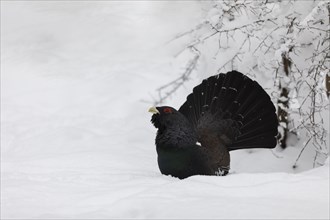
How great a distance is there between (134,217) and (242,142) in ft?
8.64

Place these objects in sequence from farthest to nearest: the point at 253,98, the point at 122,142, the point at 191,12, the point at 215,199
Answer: the point at 191,12, the point at 122,142, the point at 253,98, the point at 215,199

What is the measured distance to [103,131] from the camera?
23.9ft

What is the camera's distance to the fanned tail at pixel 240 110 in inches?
193

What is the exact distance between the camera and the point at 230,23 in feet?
19.6

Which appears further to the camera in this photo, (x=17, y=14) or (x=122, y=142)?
(x=17, y=14)

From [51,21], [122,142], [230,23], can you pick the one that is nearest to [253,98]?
[230,23]

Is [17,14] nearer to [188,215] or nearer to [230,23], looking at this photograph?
[230,23]

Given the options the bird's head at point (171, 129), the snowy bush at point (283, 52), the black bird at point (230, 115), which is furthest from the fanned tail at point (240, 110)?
the bird's head at point (171, 129)

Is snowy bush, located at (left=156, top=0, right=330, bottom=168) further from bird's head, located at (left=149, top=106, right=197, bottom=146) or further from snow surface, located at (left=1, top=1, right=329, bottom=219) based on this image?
bird's head, located at (left=149, top=106, right=197, bottom=146)

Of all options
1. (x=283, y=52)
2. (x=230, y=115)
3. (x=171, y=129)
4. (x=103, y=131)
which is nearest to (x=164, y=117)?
(x=171, y=129)

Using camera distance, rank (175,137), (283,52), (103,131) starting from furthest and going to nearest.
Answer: (103,131) < (283,52) < (175,137)

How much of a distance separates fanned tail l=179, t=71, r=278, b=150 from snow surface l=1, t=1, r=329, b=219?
0.41 metres

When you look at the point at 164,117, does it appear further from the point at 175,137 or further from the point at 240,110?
the point at 240,110

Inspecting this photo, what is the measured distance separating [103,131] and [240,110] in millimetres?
2827
